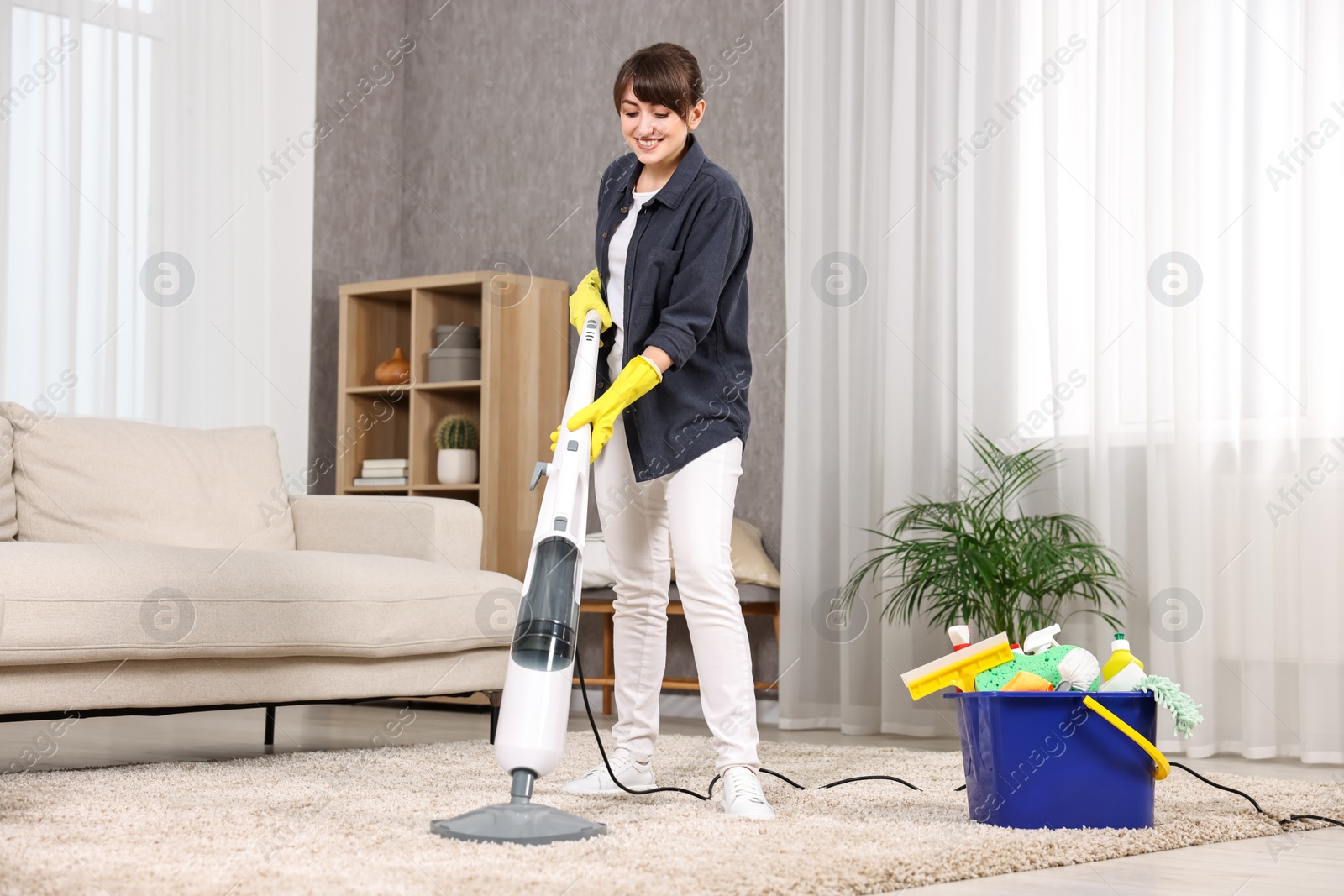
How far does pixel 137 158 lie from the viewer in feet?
14.5

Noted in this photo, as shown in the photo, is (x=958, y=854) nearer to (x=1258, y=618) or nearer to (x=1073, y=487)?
(x=1258, y=618)

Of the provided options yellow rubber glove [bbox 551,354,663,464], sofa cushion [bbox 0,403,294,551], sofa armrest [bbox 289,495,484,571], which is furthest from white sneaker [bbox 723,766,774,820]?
sofa cushion [bbox 0,403,294,551]

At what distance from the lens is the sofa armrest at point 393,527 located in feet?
10.0


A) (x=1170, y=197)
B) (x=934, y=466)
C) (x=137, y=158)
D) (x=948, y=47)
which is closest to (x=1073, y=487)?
(x=934, y=466)

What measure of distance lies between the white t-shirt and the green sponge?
699mm

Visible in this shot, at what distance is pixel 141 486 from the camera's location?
2963 mm

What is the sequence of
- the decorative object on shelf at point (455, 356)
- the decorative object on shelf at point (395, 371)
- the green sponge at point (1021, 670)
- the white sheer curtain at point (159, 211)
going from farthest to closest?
1. the decorative object on shelf at point (395, 371)
2. the decorative object on shelf at point (455, 356)
3. the white sheer curtain at point (159, 211)
4. the green sponge at point (1021, 670)

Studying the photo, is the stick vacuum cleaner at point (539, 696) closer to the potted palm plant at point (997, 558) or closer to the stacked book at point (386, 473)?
the potted palm plant at point (997, 558)

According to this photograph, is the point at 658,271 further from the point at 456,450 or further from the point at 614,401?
the point at 456,450

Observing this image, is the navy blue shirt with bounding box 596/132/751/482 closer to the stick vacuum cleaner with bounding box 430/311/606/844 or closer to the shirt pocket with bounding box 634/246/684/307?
the shirt pocket with bounding box 634/246/684/307

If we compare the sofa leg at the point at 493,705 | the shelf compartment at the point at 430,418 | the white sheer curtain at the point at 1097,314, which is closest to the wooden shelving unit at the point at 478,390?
the shelf compartment at the point at 430,418

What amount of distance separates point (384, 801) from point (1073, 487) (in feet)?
6.69

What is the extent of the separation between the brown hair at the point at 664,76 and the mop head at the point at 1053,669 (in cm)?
92

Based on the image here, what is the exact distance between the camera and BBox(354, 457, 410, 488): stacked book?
460 centimetres
